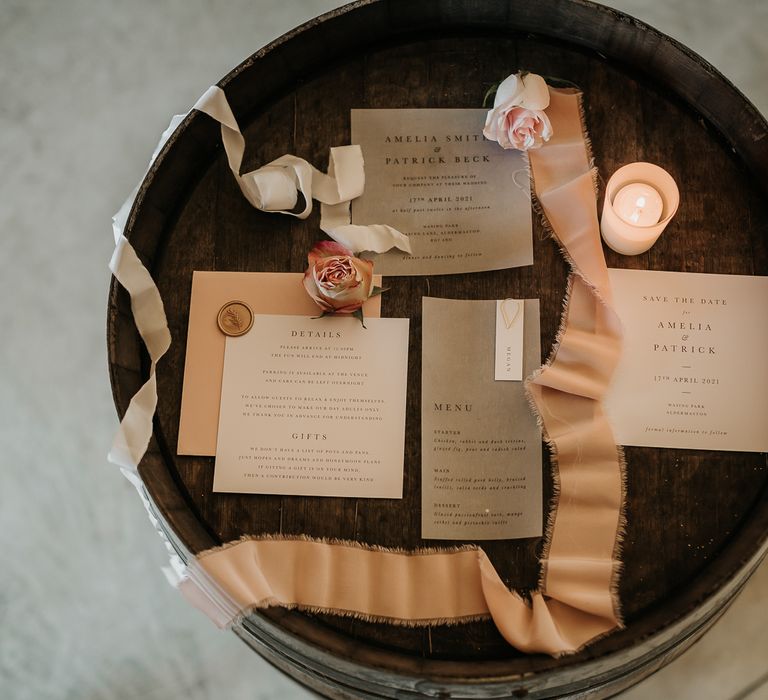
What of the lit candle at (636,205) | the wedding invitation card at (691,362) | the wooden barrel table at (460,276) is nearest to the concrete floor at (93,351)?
the wooden barrel table at (460,276)

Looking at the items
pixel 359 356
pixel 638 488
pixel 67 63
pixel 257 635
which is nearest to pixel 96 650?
pixel 257 635

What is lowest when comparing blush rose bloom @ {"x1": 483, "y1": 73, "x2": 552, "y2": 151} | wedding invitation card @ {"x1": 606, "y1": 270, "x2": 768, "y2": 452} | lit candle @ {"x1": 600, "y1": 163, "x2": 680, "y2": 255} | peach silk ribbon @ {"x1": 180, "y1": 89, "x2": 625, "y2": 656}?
peach silk ribbon @ {"x1": 180, "y1": 89, "x2": 625, "y2": 656}

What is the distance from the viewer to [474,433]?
89 centimetres

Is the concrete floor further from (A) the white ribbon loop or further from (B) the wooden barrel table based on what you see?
(A) the white ribbon loop

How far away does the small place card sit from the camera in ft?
2.96

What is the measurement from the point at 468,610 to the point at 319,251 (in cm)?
45

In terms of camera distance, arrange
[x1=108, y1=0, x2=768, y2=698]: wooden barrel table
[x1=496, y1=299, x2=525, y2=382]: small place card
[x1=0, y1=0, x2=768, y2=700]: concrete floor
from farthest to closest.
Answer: [x1=0, y1=0, x2=768, y2=700]: concrete floor, [x1=496, y1=299, x2=525, y2=382]: small place card, [x1=108, y1=0, x2=768, y2=698]: wooden barrel table

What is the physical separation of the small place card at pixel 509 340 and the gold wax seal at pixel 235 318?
1.01ft

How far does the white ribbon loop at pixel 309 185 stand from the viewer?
939 millimetres

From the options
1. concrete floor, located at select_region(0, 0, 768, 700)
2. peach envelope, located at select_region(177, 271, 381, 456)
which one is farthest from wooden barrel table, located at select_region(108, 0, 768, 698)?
concrete floor, located at select_region(0, 0, 768, 700)

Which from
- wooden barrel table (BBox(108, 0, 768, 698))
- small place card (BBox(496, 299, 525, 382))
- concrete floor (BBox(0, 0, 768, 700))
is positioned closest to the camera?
wooden barrel table (BBox(108, 0, 768, 698))

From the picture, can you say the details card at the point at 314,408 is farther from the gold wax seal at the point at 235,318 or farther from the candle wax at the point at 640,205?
the candle wax at the point at 640,205

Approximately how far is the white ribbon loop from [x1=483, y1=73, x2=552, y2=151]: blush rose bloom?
0.59 feet

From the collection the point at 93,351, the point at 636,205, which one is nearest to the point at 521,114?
the point at 636,205
